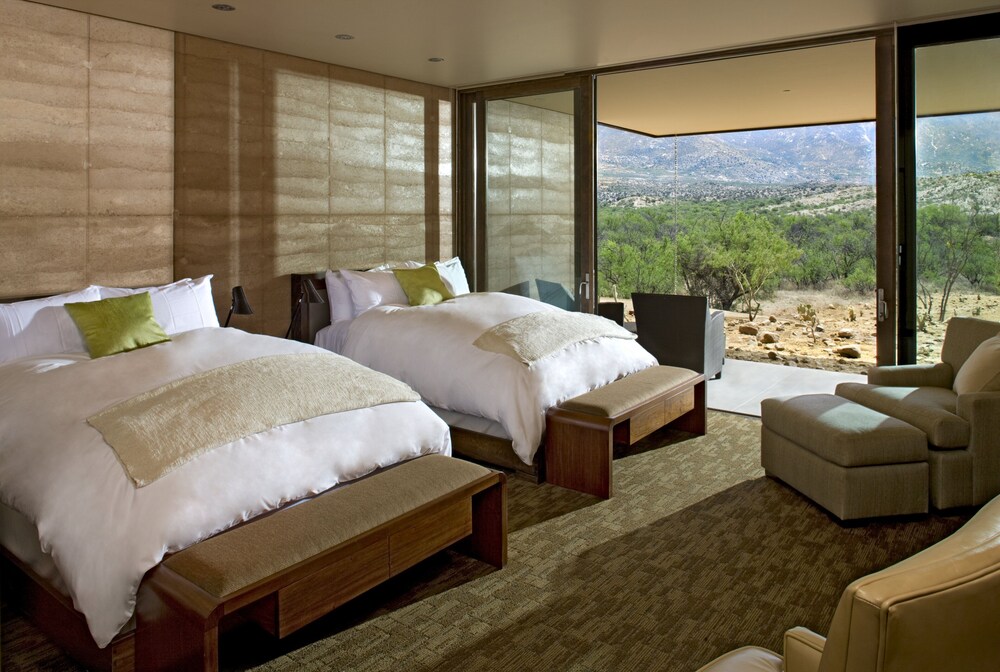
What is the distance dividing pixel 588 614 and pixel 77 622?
165 centimetres

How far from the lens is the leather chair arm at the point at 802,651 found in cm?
138

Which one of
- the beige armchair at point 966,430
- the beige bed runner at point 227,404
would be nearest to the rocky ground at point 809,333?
the beige armchair at point 966,430

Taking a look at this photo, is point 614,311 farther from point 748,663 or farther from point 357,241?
point 748,663

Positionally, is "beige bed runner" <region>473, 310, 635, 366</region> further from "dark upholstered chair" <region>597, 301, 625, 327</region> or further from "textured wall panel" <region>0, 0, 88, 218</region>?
"textured wall panel" <region>0, 0, 88, 218</region>

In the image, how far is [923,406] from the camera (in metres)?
3.53

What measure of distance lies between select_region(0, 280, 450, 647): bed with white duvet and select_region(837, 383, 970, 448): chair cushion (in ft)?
7.09

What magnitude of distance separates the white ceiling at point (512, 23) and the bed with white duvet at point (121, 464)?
6.60ft

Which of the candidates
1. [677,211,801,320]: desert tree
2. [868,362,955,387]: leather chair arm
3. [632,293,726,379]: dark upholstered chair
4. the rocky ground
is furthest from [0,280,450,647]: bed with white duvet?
[677,211,801,320]: desert tree

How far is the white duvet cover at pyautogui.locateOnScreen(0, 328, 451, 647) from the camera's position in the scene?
7.40ft

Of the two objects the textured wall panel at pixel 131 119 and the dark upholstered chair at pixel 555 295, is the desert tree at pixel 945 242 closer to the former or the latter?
the dark upholstered chair at pixel 555 295

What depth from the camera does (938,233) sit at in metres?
4.56

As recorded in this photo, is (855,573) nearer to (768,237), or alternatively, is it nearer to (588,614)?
(588,614)

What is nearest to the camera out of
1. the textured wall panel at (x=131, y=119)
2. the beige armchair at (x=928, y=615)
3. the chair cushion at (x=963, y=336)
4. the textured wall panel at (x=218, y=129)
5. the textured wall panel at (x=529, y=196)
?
the beige armchair at (x=928, y=615)

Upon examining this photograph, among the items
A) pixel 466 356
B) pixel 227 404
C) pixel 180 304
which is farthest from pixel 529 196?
pixel 227 404
